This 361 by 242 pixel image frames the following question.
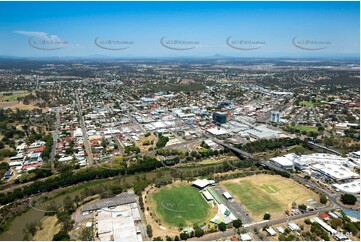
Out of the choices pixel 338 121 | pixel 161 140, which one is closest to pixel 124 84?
pixel 161 140

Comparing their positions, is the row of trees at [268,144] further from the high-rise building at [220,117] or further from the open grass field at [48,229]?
the open grass field at [48,229]

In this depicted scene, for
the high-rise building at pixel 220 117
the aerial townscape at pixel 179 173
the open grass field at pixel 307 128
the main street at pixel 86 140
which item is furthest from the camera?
the high-rise building at pixel 220 117

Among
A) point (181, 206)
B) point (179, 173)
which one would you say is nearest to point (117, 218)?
point (181, 206)

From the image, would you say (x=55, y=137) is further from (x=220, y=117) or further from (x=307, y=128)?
(x=307, y=128)

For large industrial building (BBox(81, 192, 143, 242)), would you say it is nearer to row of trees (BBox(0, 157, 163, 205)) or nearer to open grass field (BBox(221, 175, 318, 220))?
row of trees (BBox(0, 157, 163, 205))

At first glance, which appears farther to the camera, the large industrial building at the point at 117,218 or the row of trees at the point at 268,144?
the row of trees at the point at 268,144

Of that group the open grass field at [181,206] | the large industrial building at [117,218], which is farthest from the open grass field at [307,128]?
the large industrial building at [117,218]
